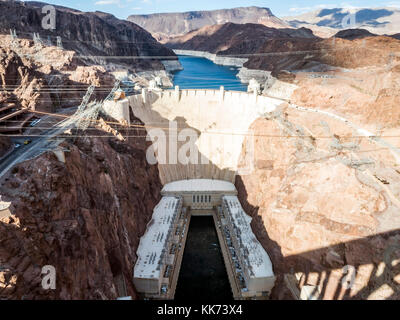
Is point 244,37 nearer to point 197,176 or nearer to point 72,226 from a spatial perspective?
point 197,176

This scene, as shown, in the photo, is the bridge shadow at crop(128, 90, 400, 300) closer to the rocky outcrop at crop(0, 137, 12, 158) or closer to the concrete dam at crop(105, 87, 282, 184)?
the concrete dam at crop(105, 87, 282, 184)

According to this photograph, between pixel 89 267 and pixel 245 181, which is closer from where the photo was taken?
pixel 89 267

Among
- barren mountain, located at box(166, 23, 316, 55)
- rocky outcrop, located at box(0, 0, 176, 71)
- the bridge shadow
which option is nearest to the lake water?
barren mountain, located at box(166, 23, 316, 55)

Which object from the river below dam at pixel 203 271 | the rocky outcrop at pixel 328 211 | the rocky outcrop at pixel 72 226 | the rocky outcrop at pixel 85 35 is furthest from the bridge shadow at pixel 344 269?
the rocky outcrop at pixel 85 35

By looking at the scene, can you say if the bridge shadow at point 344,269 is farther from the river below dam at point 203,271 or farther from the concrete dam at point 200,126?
the concrete dam at point 200,126
